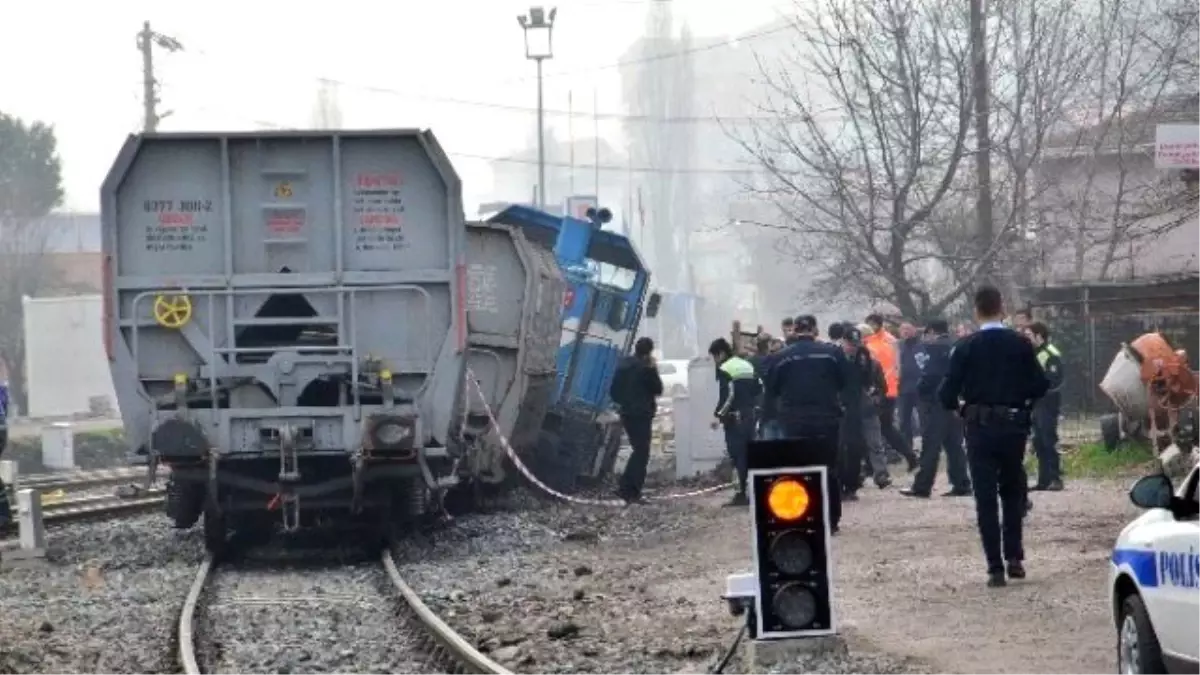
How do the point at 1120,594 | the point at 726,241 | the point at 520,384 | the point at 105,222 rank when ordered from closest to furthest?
1. the point at 1120,594
2. the point at 105,222
3. the point at 520,384
4. the point at 726,241

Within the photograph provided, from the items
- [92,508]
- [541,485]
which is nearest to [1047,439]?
[541,485]

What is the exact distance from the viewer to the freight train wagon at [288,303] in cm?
1798

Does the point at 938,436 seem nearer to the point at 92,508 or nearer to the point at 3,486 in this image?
the point at 3,486

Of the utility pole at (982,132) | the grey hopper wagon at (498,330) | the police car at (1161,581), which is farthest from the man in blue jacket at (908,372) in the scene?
the police car at (1161,581)

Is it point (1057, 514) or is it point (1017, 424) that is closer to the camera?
point (1017, 424)

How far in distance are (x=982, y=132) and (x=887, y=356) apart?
7409 millimetres

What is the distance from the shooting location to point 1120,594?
904 cm

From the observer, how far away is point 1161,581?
8172 millimetres

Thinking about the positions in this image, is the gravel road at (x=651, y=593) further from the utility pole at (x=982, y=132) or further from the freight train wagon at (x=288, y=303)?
the utility pole at (x=982, y=132)

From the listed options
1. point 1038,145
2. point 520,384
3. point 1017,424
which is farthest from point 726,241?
point 1017,424

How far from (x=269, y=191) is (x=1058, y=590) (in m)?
8.29

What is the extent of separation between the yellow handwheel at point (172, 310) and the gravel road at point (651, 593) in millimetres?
2067

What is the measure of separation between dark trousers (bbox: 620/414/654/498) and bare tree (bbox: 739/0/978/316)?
24.3 ft

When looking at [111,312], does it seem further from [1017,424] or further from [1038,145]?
[1038,145]
